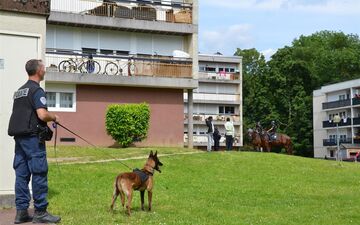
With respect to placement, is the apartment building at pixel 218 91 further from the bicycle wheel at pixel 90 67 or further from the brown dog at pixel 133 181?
the brown dog at pixel 133 181

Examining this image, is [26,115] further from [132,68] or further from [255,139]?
[255,139]

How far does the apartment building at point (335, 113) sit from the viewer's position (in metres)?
81.9

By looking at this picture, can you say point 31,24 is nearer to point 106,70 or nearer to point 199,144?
point 106,70

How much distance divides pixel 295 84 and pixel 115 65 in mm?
54487

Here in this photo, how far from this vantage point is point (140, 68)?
3344 centimetres

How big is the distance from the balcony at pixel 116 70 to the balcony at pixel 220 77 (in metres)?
48.0

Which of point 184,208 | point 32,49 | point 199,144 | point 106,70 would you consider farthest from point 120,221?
point 199,144

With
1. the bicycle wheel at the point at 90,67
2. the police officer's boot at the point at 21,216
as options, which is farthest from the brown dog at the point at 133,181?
the bicycle wheel at the point at 90,67

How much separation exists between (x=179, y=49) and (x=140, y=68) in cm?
356

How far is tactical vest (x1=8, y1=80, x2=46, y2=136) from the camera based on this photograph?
9.09 meters

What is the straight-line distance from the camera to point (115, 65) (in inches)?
1299

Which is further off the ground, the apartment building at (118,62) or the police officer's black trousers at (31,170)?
the apartment building at (118,62)

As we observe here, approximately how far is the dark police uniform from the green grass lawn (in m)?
1.07

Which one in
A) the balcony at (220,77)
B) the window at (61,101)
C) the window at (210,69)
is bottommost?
the window at (61,101)
